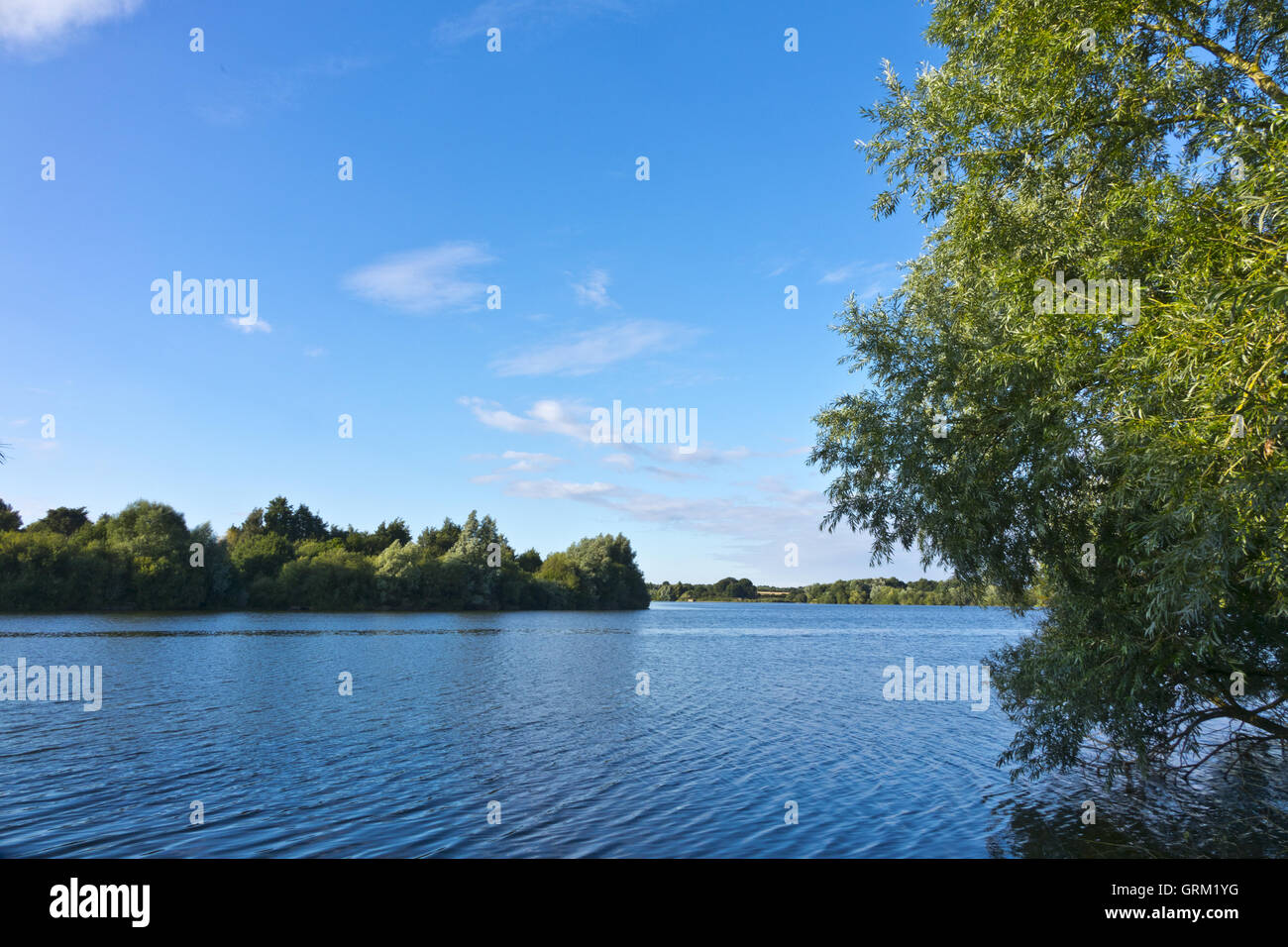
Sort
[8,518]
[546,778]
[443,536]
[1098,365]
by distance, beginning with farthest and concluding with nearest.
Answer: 1. [443,536]
2. [8,518]
3. [546,778]
4. [1098,365]

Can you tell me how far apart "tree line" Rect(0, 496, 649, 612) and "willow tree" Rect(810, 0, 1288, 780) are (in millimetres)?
71814

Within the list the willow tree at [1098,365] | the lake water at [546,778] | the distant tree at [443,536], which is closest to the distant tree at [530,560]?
the distant tree at [443,536]

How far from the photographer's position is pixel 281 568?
103812 millimetres

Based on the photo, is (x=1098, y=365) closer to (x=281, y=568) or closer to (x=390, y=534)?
(x=281, y=568)

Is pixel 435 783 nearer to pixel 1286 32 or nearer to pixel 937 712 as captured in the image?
pixel 937 712

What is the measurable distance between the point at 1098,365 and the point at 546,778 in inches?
586

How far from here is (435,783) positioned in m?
17.4

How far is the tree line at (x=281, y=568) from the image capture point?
80.8 metres

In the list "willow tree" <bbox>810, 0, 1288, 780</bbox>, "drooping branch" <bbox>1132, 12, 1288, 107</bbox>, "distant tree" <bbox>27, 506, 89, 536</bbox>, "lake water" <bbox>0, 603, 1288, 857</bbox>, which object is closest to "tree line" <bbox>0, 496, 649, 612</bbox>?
"distant tree" <bbox>27, 506, 89, 536</bbox>

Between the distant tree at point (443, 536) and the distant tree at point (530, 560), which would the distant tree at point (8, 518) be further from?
the distant tree at point (530, 560)

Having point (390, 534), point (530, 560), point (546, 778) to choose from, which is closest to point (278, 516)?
point (390, 534)

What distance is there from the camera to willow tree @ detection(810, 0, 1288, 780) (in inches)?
356
